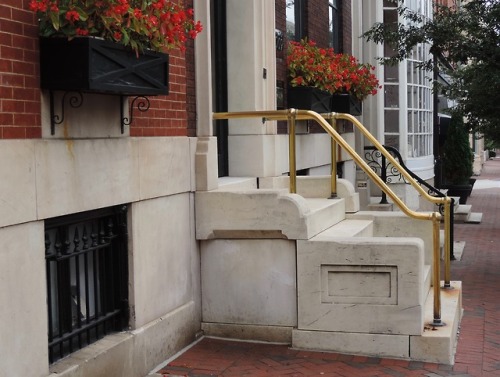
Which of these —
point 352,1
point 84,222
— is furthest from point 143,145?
point 352,1

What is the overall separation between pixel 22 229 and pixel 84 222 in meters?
1.03

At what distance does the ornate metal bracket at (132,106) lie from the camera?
5848mm

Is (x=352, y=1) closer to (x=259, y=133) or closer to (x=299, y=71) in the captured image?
(x=299, y=71)

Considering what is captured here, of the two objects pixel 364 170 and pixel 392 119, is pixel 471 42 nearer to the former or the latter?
pixel 364 170

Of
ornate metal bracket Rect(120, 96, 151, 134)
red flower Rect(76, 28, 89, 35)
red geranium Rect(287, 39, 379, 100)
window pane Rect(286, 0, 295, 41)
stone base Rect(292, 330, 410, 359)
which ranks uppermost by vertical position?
window pane Rect(286, 0, 295, 41)

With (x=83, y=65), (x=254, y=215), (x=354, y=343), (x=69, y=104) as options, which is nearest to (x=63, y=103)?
(x=69, y=104)

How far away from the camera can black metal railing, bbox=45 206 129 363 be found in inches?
208

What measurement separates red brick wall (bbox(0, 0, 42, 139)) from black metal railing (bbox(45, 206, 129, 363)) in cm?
71

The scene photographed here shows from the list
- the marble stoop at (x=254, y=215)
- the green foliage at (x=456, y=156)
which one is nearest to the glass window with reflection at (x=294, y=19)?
the marble stoop at (x=254, y=215)

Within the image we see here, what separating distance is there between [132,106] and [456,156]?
61.1ft

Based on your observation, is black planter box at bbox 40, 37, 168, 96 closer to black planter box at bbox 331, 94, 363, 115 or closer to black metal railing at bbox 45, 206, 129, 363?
black metal railing at bbox 45, 206, 129, 363

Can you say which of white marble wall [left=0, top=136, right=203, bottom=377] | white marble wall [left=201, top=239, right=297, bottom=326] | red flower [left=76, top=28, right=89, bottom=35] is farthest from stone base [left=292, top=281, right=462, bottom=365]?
red flower [left=76, top=28, right=89, bottom=35]

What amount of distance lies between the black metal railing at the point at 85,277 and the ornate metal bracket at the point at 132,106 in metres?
0.65

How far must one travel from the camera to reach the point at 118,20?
4883mm
